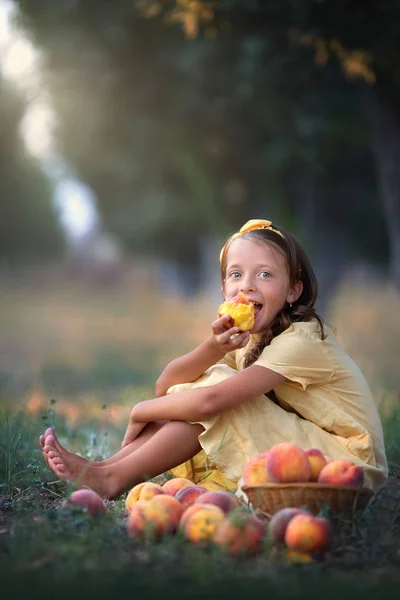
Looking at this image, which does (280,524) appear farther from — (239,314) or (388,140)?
(388,140)

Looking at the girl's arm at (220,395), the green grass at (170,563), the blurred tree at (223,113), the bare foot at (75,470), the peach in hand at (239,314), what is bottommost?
the green grass at (170,563)

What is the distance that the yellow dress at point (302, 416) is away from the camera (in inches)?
140

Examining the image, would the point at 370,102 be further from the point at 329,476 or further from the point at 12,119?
the point at 12,119

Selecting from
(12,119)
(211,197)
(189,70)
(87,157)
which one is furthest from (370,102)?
(12,119)

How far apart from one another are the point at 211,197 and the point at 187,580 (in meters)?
14.2

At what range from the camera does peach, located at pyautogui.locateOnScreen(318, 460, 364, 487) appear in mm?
2938

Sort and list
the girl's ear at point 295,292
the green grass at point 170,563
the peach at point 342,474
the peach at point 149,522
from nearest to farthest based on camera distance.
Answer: the green grass at point 170,563 → the peach at point 149,522 → the peach at point 342,474 → the girl's ear at point 295,292

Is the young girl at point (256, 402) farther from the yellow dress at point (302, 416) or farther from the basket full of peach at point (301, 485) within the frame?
the basket full of peach at point (301, 485)

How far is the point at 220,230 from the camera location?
55.1ft

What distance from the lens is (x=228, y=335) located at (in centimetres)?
361

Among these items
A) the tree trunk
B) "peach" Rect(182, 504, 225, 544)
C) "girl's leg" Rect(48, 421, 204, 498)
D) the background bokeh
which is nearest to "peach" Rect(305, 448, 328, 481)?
"peach" Rect(182, 504, 225, 544)

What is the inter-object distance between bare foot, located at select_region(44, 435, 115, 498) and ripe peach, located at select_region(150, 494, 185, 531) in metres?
0.70

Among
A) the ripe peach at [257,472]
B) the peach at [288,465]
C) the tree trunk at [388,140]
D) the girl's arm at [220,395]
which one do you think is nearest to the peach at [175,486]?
the girl's arm at [220,395]

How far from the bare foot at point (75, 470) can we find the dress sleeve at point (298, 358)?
0.86 m
